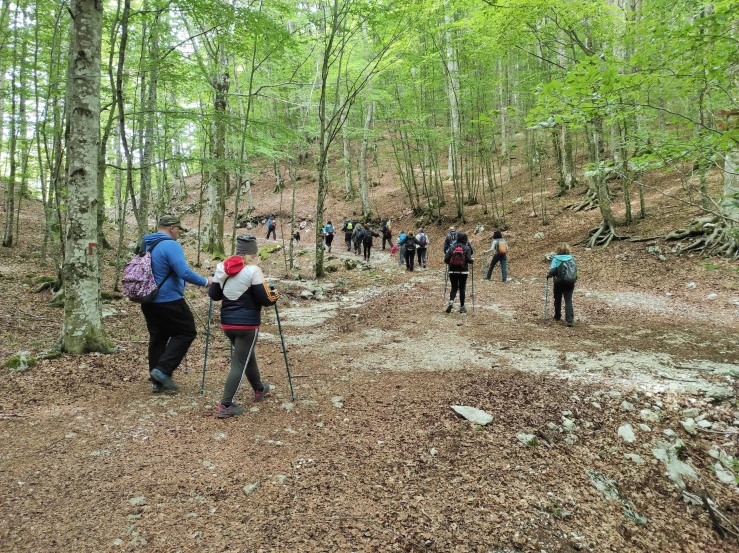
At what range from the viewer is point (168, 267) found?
4422 millimetres

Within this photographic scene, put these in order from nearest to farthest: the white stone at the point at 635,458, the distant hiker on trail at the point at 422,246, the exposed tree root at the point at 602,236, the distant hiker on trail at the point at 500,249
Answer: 1. the white stone at the point at 635,458
2. the distant hiker on trail at the point at 500,249
3. the exposed tree root at the point at 602,236
4. the distant hiker on trail at the point at 422,246

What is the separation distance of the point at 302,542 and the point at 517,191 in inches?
903

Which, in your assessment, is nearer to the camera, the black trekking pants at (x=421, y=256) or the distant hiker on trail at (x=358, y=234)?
the black trekking pants at (x=421, y=256)

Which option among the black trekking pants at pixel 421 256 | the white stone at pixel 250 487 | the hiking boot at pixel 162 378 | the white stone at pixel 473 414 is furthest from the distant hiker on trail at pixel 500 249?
the white stone at pixel 250 487

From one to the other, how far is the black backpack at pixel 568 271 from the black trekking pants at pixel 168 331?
698 cm

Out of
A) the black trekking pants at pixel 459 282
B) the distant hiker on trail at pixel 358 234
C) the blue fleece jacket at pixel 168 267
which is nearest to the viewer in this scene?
the blue fleece jacket at pixel 168 267

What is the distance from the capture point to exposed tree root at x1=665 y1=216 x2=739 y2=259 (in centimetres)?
1004

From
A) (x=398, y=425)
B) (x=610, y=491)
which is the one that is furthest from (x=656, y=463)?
(x=398, y=425)

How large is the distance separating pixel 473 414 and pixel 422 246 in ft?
40.9

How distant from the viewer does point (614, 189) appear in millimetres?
17547

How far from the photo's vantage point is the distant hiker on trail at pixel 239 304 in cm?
398

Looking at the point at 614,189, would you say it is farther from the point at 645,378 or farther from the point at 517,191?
the point at 645,378

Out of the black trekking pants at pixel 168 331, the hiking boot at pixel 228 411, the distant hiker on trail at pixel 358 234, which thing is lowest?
the hiking boot at pixel 228 411

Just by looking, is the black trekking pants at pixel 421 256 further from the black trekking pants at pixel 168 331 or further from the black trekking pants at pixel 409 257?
the black trekking pants at pixel 168 331
